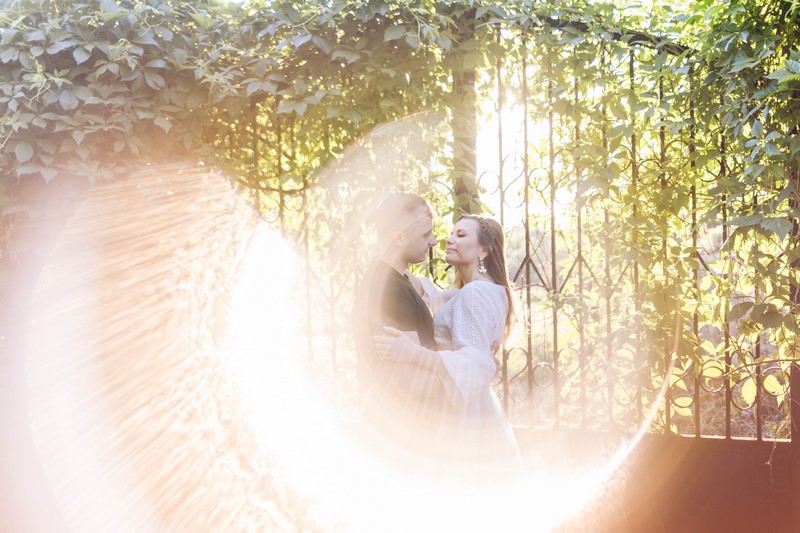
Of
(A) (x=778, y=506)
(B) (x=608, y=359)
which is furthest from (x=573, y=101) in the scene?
(A) (x=778, y=506)

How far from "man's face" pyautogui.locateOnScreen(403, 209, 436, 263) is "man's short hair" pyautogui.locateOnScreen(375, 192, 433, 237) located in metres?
0.01

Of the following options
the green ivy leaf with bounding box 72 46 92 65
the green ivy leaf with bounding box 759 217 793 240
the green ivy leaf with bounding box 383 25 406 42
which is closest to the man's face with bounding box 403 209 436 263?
the green ivy leaf with bounding box 383 25 406 42

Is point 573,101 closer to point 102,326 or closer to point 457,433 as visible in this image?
point 457,433

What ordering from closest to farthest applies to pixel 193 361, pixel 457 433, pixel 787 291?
1. pixel 457 433
2. pixel 787 291
3. pixel 193 361

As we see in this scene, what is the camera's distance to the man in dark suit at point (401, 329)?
2.03 meters

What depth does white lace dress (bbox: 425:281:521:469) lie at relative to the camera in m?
2.05

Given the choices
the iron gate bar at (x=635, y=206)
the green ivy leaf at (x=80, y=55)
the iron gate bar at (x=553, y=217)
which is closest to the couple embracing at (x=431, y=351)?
the iron gate bar at (x=553, y=217)

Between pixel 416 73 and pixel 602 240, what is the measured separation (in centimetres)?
103

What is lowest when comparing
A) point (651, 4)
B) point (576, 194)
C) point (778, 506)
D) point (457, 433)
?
point (778, 506)

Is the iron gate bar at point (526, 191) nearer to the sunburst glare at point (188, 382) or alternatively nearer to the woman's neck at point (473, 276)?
the sunburst glare at point (188, 382)

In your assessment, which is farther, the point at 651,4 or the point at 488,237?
the point at 651,4

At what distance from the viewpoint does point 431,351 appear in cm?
201

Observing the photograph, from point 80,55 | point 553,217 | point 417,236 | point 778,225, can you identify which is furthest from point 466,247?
point 80,55

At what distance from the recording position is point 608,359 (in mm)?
2883
